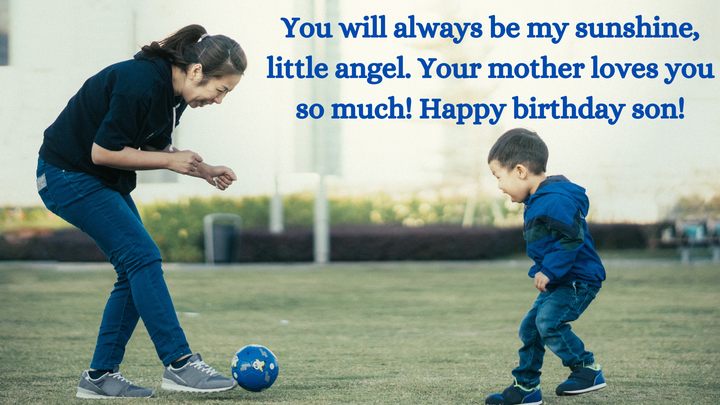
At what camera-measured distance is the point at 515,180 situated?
3.23m

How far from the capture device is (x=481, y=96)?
62.2 feet

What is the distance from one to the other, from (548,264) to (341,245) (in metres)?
12.3

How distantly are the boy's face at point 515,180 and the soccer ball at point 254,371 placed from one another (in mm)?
1321

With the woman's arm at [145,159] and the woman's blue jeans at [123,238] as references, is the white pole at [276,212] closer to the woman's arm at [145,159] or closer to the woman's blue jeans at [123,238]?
the woman's blue jeans at [123,238]

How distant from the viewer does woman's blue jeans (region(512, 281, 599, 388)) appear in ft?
10.4

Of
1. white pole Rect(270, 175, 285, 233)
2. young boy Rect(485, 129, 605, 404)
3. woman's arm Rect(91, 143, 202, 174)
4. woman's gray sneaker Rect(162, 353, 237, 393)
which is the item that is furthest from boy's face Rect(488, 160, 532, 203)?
white pole Rect(270, 175, 285, 233)

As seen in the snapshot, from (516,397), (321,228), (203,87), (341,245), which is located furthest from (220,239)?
(516,397)

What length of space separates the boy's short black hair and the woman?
3.80 feet

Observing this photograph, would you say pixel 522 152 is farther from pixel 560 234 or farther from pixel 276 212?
pixel 276 212

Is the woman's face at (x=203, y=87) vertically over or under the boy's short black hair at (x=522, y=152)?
over

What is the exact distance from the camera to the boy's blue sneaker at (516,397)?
3234 millimetres

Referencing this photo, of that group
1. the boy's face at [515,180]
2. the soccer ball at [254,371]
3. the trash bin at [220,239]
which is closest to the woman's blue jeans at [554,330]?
the boy's face at [515,180]

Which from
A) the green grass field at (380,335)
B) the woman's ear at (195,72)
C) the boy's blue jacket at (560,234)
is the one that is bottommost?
the green grass field at (380,335)

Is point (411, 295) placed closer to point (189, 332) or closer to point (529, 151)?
point (189, 332)
